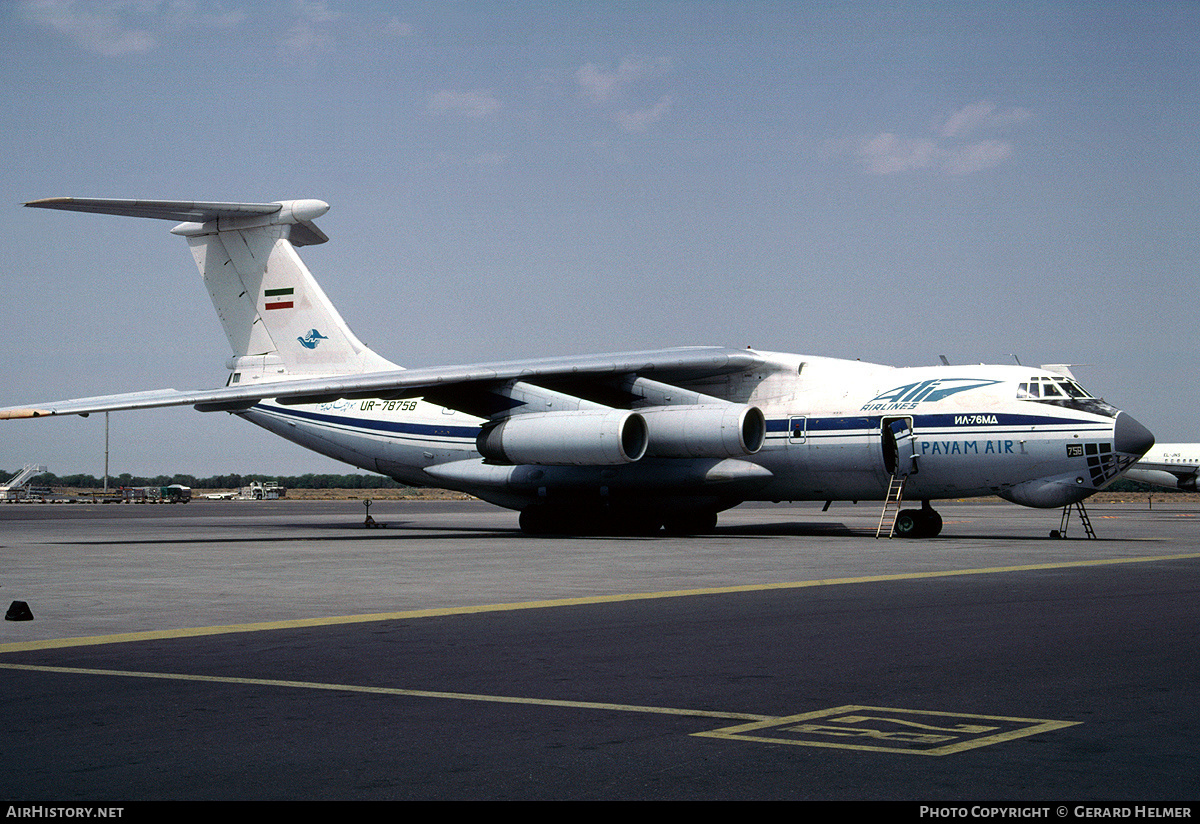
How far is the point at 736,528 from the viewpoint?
2833 cm

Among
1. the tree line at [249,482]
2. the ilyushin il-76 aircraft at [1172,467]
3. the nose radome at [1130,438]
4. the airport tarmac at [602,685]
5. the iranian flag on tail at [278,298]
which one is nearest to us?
the airport tarmac at [602,685]

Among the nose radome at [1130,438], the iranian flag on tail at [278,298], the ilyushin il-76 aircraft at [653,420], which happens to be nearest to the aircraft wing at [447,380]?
the ilyushin il-76 aircraft at [653,420]

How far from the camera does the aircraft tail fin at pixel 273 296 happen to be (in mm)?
28891

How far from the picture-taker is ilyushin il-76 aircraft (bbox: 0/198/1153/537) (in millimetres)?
22219

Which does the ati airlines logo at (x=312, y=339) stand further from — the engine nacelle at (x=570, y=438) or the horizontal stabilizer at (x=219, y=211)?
the engine nacelle at (x=570, y=438)

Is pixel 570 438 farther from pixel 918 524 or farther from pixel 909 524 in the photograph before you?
pixel 918 524

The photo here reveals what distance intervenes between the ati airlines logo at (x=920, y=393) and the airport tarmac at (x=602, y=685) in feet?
26.9

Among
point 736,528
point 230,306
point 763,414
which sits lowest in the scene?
point 736,528

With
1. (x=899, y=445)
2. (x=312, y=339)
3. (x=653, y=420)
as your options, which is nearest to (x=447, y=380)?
(x=653, y=420)

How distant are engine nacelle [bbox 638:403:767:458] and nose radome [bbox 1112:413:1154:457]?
6193 millimetres

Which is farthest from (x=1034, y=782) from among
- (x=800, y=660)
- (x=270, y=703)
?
(x=270, y=703)
